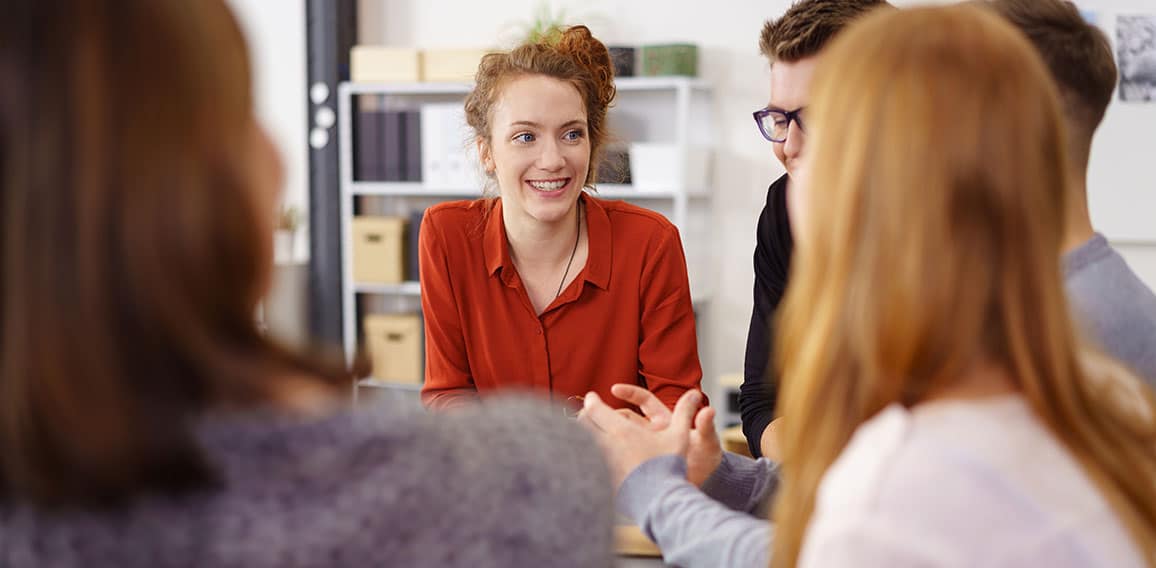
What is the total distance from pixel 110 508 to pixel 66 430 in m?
0.06

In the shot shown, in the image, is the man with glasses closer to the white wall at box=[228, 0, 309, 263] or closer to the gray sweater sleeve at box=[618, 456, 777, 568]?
the gray sweater sleeve at box=[618, 456, 777, 568]

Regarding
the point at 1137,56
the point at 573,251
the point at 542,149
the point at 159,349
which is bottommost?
the point at 573,251

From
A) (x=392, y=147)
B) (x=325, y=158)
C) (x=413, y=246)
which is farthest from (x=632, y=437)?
(x=325, y=158)

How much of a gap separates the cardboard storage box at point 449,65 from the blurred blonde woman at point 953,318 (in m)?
3.55

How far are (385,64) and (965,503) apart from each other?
3975 mm

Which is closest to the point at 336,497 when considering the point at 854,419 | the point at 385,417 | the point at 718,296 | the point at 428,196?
the point at 385,417

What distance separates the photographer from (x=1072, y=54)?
4.11 feet

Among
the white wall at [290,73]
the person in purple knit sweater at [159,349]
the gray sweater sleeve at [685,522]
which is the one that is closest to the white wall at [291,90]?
the white wall at [290,73]

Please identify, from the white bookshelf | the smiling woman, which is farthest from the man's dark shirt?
the white bookshelf

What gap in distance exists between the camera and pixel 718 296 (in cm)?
432

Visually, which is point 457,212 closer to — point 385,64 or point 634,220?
point 634,220

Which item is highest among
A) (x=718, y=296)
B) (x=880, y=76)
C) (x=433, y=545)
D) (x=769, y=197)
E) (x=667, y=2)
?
(x=667, y=2)

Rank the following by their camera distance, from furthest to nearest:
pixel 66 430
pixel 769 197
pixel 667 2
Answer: pixel 667 2, pixel 769 197, pixel 66 430

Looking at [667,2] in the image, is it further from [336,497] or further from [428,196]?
[336,497]
